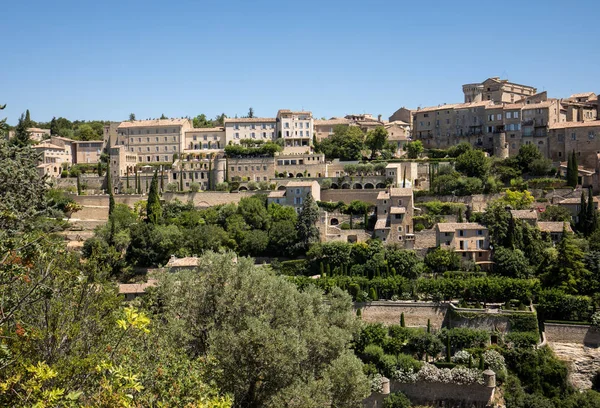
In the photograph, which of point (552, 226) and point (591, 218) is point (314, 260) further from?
point (591, 218)

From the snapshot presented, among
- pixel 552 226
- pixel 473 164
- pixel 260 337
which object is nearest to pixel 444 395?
pixel 260 337

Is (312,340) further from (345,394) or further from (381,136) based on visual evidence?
(381,136)

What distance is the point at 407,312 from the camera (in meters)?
40.3

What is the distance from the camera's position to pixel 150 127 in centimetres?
7356

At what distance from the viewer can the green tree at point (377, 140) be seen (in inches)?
2675

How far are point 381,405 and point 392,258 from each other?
12.4 meters

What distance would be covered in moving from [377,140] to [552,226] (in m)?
25.3

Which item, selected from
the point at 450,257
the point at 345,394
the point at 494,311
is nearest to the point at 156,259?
the point at 450,257

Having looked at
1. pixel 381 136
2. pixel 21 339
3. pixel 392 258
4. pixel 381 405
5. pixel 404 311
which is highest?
→ pixel 381 136

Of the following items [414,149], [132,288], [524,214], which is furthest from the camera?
[414,149]

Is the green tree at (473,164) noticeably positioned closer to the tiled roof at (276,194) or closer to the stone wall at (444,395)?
the tiled roof at (276,194)

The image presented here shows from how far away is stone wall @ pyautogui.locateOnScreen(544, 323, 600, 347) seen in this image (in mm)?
37281

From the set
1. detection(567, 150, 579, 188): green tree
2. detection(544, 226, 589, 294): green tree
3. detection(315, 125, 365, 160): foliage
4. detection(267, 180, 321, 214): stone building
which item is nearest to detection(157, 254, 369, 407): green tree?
detection(544, 226, 589, 294): green tree

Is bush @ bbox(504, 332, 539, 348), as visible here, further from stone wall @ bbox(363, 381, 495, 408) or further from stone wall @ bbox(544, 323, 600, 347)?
stone wall @ bbox(363, 381, 495, 408)
